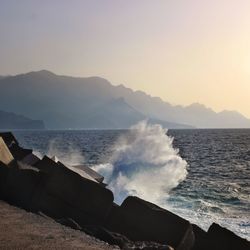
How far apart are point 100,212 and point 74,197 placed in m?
0.73

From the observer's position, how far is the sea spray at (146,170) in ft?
70.4

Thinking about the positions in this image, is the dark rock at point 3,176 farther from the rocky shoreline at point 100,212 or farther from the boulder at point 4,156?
the boulder at point 4,156

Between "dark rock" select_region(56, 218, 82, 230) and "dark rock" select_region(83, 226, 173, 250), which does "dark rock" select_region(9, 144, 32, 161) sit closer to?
"dark rock" select_region(56, 218, 82, 230)

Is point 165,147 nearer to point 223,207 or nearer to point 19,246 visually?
point 223,207

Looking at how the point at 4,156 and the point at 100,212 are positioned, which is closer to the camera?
the point at 100,212

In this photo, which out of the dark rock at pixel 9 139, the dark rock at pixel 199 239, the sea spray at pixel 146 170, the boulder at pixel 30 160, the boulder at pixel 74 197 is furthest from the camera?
the sea spray at pixel 146 170

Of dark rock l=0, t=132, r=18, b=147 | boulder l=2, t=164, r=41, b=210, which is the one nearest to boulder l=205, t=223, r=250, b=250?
boulder l=2, t=164, r=41, b=210

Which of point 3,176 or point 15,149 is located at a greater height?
point 3,176

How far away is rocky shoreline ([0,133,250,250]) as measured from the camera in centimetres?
752

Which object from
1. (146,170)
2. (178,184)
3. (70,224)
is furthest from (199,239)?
(146,170)

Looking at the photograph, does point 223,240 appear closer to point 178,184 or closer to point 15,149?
point 15,149

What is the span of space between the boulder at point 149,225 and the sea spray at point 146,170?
32.2 feet

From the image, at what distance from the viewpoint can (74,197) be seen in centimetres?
909

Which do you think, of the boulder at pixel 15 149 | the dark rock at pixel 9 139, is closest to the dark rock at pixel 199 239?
the boulder at pixel 15 149
